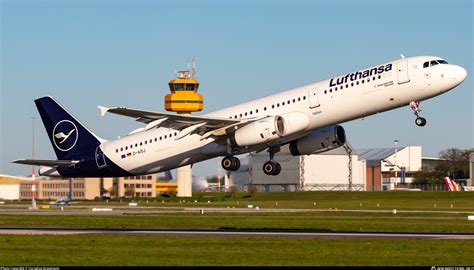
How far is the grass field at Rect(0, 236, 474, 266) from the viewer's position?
30.8 meters

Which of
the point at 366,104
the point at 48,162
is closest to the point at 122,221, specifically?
the point at 48,162

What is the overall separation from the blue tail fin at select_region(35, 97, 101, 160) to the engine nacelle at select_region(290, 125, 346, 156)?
1718cm

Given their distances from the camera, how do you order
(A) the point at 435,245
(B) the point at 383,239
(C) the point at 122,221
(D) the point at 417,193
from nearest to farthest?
(A) the point at 435,245 → (B) the point at 383,239 → (C) the point at 122,221 → (D) the point at 417,193

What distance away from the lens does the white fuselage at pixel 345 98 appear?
5350cm

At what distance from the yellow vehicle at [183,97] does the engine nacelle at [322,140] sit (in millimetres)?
95734

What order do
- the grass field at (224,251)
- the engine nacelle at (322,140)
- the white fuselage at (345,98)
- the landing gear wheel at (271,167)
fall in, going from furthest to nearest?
the landing gear wheel at (271,167) → the engine nacelle at (322,140) → the white fuselage at (345,98) → the grass field at (224,251)

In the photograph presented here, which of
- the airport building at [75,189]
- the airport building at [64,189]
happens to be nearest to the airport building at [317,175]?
the airport building at [75,189]

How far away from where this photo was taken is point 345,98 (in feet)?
181

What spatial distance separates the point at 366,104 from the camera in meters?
54.8

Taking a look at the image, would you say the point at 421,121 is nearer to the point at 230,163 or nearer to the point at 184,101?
the point at 230,163

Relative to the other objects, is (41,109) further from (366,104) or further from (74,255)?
(74,255)

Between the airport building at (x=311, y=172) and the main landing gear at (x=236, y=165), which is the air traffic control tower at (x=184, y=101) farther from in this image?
the main landing gear at (x=236, y=165)

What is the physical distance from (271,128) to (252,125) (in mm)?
1649

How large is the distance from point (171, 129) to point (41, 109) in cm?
1359
